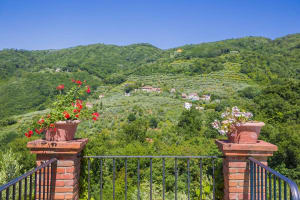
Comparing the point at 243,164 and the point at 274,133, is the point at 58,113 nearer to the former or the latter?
the point at 243,164

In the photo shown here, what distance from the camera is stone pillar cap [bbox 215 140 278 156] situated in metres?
1.99

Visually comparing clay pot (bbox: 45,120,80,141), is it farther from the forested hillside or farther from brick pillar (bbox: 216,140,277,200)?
the forested hillside

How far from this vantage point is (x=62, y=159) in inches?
82.5

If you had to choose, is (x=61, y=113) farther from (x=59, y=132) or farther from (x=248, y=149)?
(x=248, y=149)

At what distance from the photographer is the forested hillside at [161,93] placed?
19.9m

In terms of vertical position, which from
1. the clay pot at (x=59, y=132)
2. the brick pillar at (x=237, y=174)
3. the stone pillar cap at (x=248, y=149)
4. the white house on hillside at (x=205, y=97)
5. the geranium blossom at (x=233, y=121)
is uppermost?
the geranium blossom at (x=233, y=121)

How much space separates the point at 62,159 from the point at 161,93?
3814cm

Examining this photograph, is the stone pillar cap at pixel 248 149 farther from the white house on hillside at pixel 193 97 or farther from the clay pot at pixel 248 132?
the white house on hillside at pixel 193 97

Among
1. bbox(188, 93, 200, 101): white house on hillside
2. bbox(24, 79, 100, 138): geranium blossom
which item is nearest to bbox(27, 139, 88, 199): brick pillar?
bbox(24, 79, 100, 138): geranium blossom

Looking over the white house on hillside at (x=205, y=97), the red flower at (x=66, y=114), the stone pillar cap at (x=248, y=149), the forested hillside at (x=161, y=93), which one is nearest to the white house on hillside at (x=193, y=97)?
the white house on hillside at (x=205, y=97)

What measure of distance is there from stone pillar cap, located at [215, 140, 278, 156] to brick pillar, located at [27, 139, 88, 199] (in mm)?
1470

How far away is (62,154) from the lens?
2090 mm

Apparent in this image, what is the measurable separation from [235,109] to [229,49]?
62879 mm

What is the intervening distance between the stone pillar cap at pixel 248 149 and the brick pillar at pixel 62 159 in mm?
1470
